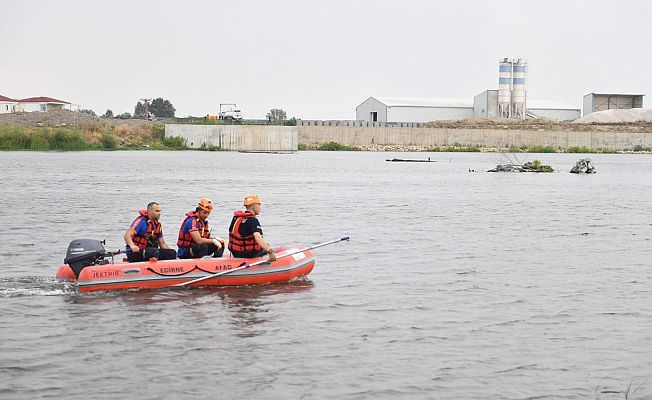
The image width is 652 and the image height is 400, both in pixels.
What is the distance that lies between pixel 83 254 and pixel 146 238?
1181mm

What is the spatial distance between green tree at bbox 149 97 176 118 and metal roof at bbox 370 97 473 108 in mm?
51638

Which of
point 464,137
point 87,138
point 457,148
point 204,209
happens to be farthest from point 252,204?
point 457,148

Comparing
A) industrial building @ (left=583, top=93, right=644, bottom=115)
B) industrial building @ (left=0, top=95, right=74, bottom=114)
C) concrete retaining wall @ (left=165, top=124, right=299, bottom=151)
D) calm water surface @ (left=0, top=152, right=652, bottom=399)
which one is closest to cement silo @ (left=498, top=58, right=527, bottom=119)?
industrial building @ (left=583, top=93, right=644, bottom=115)

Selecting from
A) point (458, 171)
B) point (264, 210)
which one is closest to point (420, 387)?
point (264, 210)

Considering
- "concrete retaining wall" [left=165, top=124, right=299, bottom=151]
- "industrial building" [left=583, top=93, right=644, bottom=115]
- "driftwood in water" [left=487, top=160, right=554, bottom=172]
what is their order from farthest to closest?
"industrial building" [left=583, top=93, right=644, bottom=115] < "concrete retaining wall" [left=165, top=124, right=299, bottom=151] < "driftwood in water" [left=487, top=160, right=554, bottom=172]

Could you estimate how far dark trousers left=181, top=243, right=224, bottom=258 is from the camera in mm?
20094

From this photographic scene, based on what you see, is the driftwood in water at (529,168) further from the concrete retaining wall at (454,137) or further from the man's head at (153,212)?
the man's head at (153,212)

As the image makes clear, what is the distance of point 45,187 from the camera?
5138 centimetres

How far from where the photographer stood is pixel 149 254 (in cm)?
1964

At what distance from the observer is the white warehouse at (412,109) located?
142 m

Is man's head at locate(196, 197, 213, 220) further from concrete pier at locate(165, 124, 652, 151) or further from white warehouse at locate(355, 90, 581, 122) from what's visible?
white warehouse at locate(355, 90, 581, 122)

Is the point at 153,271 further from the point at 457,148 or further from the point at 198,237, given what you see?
the point at 457,148

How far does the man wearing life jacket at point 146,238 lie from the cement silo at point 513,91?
410 ft

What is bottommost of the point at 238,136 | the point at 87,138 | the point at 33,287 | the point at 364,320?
the point at 364,320
